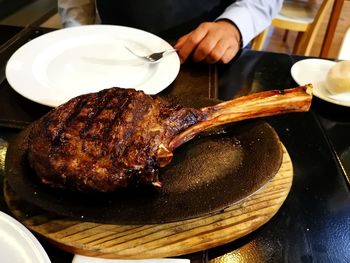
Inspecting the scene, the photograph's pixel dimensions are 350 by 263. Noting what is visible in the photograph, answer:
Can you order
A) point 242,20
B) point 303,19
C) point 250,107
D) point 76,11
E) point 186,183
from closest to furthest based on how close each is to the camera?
point 186,183 < point 250,107 < point 242,20 < point 76,11 < point 303,19

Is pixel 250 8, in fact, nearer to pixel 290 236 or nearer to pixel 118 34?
pixel 118 34

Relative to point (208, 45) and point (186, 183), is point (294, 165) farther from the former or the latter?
point (208, 45)

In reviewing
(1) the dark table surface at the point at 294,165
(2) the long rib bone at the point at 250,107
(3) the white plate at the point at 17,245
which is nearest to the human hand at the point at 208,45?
(1) the dark table surface at the point at 294,165

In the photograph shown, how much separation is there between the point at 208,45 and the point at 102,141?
550 millimetres

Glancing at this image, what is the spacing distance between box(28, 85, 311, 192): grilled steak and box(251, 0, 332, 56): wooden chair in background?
1512 mm

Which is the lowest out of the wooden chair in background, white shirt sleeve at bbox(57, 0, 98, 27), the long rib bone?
the wooden chair in background

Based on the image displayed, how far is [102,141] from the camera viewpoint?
61cm

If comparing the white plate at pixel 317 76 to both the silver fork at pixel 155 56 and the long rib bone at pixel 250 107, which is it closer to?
the long rib bone at pixel 250 107

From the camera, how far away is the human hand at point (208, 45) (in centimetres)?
104

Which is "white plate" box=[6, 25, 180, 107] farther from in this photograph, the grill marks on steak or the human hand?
the grill marks on steak

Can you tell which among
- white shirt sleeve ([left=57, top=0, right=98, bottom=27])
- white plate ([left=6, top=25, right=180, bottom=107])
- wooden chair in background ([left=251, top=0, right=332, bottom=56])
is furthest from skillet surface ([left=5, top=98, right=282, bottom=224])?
wooden chair in background ([left=251, top=0, right=332, bottom=56])

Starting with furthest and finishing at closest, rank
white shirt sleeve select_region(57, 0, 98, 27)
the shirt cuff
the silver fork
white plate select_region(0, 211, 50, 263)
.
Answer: white shirt sleeve select_region(57, 0, 98, 27), the shirt cuff, the silver fork, white plate select_region(0, 211, 50, 263)

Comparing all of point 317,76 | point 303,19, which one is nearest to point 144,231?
point 317,76

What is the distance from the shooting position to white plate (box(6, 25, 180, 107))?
88 centimetres
